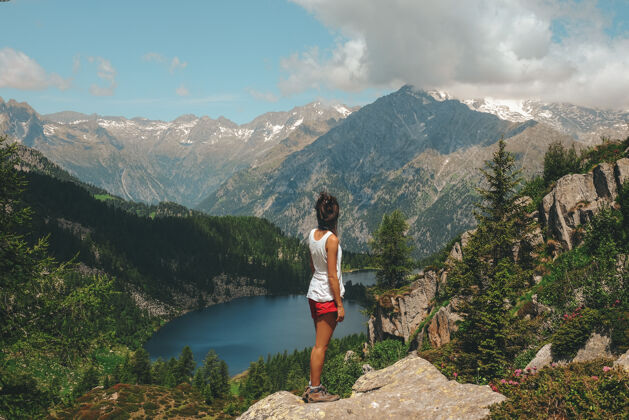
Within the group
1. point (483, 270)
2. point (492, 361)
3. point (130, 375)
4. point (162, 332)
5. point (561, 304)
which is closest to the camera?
point (492, 361)

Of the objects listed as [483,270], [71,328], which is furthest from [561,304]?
[71,328]

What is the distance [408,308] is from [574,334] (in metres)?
31.4

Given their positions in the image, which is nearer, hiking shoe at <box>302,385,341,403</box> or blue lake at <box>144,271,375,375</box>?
hiking shoe at <box>302,385,341,403</box>

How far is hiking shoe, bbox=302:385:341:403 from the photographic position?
33.1 ft

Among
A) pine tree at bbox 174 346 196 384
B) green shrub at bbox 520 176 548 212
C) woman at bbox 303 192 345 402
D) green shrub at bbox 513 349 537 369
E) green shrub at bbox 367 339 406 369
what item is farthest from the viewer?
pine tree at bbox 174 346 196 384

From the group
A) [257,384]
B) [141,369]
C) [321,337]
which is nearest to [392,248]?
[321,337]

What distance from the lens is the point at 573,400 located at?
8.40m

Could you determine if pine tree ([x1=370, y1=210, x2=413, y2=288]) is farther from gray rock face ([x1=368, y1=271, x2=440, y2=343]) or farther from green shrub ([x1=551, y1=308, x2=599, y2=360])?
green shrub ([x1=551, y1=308, x2=599, y2=360])

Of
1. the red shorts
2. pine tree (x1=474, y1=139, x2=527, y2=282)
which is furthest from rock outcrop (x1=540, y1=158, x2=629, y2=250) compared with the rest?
the red shorts

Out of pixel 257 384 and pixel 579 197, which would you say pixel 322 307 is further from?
pixel 257 384

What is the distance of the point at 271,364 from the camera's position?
119562 millimetres

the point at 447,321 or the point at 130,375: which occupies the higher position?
the point at 447,321

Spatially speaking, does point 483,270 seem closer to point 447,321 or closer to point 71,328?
point 447,321

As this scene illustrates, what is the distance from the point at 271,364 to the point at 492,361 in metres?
111
